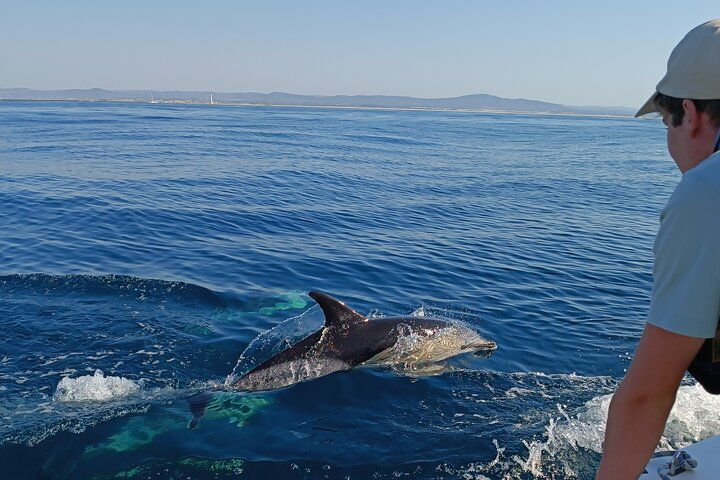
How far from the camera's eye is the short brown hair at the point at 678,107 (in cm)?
257

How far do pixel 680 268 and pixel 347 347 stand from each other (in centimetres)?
781

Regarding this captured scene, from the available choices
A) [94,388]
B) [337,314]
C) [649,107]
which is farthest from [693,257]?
[94,388]

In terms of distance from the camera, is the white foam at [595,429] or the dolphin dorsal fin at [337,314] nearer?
the white foam at [595,429]

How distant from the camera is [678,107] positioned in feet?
8.89

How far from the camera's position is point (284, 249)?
17906 mm

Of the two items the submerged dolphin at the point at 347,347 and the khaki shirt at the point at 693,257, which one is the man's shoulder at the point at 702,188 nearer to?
the khaki shirt at the point at 693,257

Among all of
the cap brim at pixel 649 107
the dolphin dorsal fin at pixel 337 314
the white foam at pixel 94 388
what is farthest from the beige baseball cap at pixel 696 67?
the white foam at pixel 94 388

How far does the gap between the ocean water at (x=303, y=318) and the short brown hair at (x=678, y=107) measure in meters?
5.24

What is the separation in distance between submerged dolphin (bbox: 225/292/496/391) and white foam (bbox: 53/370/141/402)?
55.7 inches

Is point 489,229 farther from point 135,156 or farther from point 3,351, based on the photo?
point 135,156

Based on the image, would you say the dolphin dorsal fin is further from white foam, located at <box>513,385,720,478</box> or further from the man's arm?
the man's arm

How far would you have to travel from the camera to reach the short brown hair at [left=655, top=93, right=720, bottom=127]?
2.57 meters

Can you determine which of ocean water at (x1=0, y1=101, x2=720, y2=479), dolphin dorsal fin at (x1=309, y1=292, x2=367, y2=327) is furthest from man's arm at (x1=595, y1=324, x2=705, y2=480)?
dolphin dorsal fin at (x1=309, y1=292, x2=367, y2=327)

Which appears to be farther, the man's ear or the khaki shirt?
the man's ear
